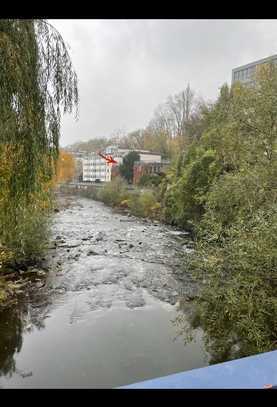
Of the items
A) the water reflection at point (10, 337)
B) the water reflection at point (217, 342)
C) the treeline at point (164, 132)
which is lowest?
the water reflection at point (10, 337)

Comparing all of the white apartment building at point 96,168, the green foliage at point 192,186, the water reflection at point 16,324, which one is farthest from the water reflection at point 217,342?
the white apartment building at point 96,168

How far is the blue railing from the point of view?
1.31 meters

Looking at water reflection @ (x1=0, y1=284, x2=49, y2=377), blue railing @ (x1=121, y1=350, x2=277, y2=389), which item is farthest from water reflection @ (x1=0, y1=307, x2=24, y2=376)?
blue railing @ (x1=121, y1=350, x2=277, y2=389)

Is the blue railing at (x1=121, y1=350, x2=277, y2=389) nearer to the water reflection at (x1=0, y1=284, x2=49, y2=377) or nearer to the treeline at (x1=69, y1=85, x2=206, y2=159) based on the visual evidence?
the water reflection at (x1=0, y1=284, x2=49, y2=377)

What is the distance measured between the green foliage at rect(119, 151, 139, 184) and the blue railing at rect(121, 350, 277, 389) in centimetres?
2623

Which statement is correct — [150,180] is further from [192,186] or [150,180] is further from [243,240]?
[243,240]

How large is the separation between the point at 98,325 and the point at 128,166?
2324 cm

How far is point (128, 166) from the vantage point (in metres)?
28.9

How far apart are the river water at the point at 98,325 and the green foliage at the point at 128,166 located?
669 inches

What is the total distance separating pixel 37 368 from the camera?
16.7 ft

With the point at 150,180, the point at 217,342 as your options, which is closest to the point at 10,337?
the point at 217,342

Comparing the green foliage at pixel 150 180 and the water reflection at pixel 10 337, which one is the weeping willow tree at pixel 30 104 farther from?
the green foliage at pixel 150 180

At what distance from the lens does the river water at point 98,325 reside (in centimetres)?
502
